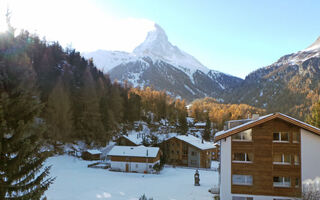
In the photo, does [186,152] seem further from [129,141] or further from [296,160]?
[296,160]

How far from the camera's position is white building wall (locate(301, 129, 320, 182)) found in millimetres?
21672

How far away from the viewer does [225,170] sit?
2262cm

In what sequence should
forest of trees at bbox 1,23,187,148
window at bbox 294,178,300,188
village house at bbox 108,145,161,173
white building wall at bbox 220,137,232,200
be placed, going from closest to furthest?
1. window at bbox 294,178,300,188
2. white building wall at bbox 220,137,232,200
3. village house at bbox 108,145,161,173
4. forest of trees at bbox 1,23,187,148

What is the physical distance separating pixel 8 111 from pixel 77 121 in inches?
2029

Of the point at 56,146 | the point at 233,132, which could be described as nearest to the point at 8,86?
the point at 233,132

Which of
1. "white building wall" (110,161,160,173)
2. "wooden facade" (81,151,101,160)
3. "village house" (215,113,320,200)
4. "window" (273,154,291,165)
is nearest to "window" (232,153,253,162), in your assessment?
"village house" (215,113,320,200)

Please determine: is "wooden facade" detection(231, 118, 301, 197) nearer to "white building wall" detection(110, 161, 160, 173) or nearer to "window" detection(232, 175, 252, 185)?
"window" detection(232, 175, 252, 185)

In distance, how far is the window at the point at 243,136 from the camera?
22766 mm

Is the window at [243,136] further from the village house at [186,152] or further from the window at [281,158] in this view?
the village house at [186,152]

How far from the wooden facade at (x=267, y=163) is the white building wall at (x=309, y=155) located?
15.0 inches

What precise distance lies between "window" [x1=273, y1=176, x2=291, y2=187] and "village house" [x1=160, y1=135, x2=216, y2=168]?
33670 millimetres

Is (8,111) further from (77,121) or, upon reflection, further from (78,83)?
(78,83)

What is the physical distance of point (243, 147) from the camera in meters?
22.7

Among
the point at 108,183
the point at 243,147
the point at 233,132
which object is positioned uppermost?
the point at 233,132
